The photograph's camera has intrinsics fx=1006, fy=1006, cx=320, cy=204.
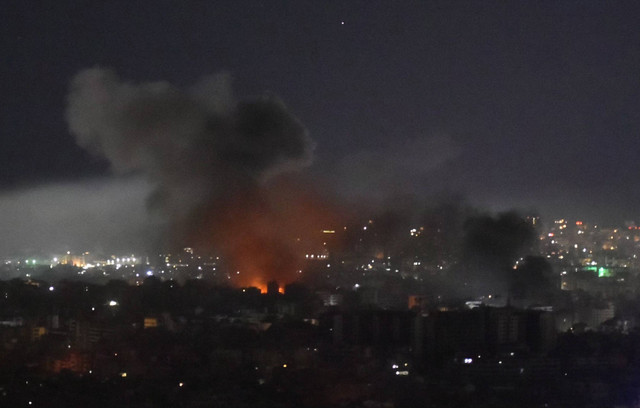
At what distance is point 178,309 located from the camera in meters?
9.38

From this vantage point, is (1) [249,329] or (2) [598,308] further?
(2) [598,308]

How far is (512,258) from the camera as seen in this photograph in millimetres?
13531

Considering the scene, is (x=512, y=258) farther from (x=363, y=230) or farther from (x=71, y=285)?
(x=71, y=285)

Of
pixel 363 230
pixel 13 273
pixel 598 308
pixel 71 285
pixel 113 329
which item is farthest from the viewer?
pixel 363 230

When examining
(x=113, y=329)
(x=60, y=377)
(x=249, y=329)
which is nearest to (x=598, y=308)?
(x=249, y=329)

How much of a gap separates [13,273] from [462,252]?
6112 millimetres

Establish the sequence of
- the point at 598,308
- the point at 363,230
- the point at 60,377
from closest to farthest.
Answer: the point at 60,377
the point at 598,308
the point at 363,230

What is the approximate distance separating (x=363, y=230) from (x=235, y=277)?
3.39 m

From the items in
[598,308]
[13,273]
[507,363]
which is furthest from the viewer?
[13,273]

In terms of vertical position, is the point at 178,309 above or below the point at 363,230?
below

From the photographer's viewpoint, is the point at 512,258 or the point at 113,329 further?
the point at 512,258

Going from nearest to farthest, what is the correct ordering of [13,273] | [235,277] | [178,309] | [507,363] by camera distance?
1. [507,363]
2. [178,309]
3. [235,277]
4. [13,273]

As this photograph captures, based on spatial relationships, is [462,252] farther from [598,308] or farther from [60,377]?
[60,377]

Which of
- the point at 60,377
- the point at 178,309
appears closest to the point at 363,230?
the point at 178,309
